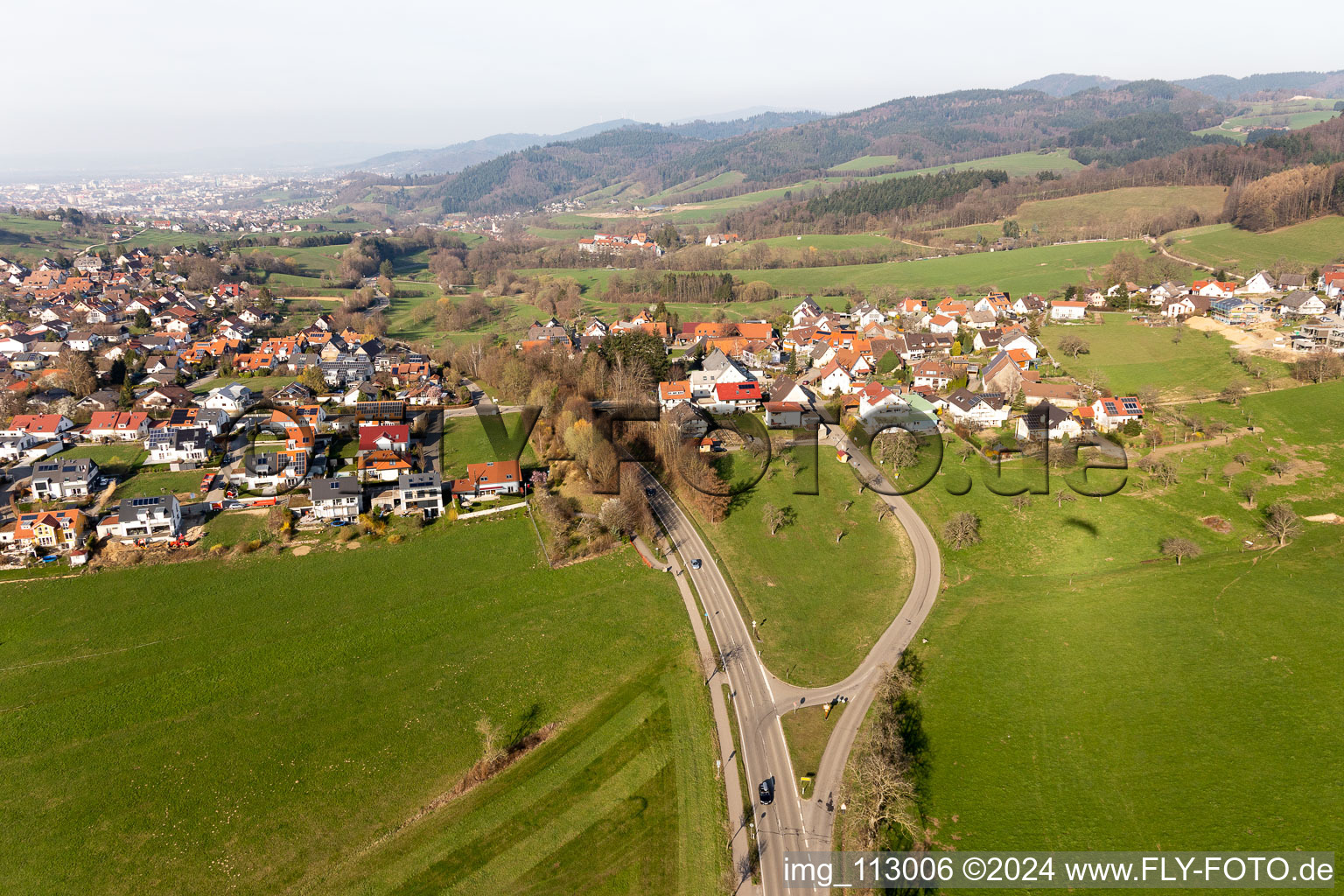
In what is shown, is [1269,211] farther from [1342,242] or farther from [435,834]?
[435,834]

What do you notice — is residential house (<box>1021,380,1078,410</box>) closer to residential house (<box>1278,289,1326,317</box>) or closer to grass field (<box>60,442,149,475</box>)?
residential house (<box>1278,289,1326,317</box>)

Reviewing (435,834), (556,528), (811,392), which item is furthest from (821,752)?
(811,392)

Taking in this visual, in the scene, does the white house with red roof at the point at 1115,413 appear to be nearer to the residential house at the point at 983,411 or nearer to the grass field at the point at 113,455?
the residential house at the point at 983,411

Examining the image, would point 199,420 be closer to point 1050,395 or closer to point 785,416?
point 785,416

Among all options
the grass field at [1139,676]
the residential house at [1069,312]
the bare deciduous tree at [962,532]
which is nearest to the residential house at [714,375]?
the grass field at [1139,676]

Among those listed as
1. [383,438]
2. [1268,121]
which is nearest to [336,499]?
[383,438]

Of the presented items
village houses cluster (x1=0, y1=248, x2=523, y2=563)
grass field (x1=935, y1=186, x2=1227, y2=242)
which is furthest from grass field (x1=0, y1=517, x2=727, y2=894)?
grass field (x1=935, y1=186, x2=1227, y2=242)
